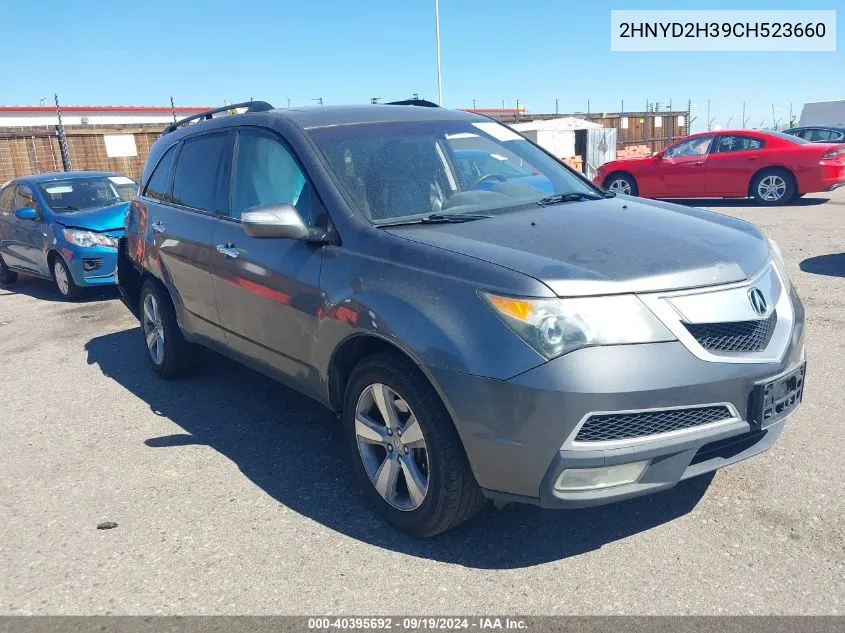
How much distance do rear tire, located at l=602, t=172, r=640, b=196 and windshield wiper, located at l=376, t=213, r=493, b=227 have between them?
12.7m

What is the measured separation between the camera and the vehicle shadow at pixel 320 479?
3.17 m

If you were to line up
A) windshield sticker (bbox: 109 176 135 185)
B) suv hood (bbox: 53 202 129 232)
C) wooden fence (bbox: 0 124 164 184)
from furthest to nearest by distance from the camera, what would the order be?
wooden fence (bbox: 0 124 164 184) → windshield sticker (bbox: 109 176 135 185) → suv hood (bbox: 53 202 129 232)

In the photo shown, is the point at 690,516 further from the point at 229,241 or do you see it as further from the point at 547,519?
the point at 229,241

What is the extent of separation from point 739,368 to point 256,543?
2111 mm

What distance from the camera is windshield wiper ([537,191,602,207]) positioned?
388cm

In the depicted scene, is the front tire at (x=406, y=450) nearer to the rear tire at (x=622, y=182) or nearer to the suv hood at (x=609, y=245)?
the suv hood at (x=609, y=245)

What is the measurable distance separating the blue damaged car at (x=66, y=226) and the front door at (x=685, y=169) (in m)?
10.00

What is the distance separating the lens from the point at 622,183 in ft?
51.5

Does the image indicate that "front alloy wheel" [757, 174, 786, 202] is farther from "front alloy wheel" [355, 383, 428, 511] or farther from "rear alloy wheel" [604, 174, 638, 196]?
"front alloy wheel" [355, 383, 428, 511]

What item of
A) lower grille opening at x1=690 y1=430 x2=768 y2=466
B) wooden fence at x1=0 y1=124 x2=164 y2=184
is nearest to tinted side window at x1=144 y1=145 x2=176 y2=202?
lower grille opening at x1=690 y1=430 x2=768 y2=466

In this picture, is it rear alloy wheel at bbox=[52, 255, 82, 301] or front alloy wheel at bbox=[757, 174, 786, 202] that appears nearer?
rear alloy wheel at bbox=[52, 255, 82, 301]

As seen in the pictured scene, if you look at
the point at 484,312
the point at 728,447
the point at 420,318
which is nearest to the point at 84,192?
the point at 420,318

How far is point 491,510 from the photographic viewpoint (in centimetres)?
344

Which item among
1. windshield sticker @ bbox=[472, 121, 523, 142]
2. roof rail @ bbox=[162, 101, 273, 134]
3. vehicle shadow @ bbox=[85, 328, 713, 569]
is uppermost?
roof rail @ bbox=[162, 101, 273, 134]
